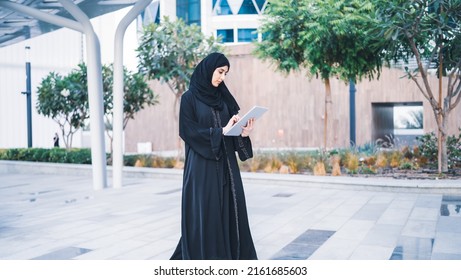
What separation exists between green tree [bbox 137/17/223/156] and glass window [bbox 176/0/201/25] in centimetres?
1235

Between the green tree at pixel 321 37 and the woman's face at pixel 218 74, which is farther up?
the green tree at pixel 321 37

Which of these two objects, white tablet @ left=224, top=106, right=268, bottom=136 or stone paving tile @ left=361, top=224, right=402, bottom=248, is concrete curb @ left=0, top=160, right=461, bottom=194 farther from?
white tablet @ left=224, top=106, right=268, bottom=136

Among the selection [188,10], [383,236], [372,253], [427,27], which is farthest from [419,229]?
[188,10]

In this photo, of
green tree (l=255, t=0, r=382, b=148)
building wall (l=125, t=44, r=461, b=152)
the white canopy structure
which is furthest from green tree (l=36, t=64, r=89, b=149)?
green tree (l=255, t=0, r=382, b=148)

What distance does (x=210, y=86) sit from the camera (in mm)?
3738

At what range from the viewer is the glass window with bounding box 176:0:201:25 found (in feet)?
88.6

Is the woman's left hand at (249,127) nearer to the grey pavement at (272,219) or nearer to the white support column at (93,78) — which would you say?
the grey pavement at (272,219)

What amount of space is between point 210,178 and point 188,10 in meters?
25.4

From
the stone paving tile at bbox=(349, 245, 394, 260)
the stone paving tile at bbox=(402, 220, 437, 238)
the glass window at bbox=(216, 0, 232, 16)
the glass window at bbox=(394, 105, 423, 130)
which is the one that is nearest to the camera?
the stone paving tile at bbox=(349, 245, 394, 260)

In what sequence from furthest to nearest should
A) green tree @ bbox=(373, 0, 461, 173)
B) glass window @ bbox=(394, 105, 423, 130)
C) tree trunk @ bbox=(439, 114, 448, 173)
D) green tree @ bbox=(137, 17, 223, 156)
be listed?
glass window @ bbox=(394, 105, 423, 130) → green tree @ bbox=(137, 17, 223, 156) → tree trunk @ bbox=(439, 114, 448, 173) → green tree @ bbox=(373, 0, 461, 173)

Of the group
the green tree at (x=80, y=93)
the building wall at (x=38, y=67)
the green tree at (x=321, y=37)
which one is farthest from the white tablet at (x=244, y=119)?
the building wall at (x=38, y=67)

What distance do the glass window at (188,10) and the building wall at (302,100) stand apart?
5.91 m

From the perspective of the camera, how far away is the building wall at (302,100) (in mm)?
20875
